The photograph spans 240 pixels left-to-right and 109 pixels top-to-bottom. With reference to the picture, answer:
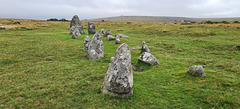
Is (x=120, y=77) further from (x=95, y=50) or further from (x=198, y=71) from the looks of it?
(x=95, y=50)

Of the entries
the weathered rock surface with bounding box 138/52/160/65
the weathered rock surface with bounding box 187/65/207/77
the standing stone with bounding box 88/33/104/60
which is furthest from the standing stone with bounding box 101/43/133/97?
the standing stone with bounding box 88/33/104/60

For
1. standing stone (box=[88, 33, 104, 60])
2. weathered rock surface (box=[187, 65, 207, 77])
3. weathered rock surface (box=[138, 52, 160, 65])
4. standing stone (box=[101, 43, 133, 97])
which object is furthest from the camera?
standing stone (box=[88, 33, 104, 60])

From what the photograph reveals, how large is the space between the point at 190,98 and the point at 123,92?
9.36 feet

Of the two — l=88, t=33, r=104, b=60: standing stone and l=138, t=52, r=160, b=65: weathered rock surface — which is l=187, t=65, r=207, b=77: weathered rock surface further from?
l=88, t=33, r=104, b=60: standing stone

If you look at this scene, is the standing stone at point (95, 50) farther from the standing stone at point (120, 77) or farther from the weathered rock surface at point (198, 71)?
the weathered rock surface at point (198, 71)

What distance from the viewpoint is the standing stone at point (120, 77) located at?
5.86 m

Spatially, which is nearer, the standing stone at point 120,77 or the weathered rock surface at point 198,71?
the standing stone at point 120,77

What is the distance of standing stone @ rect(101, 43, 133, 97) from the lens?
5857 mm

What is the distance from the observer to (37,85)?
24.5ft

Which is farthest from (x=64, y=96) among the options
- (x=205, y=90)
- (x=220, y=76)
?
(x=220, y=76)

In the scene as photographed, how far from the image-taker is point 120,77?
19.2ft

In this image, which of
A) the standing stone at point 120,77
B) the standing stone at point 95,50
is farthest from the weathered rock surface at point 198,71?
the standing stone at point 95,50

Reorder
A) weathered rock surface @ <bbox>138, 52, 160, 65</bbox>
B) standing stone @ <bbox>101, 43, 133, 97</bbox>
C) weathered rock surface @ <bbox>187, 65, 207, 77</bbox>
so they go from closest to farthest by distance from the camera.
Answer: standing stone @ <bbox>101, 43, 133, 97</bbox>
weathered rock surface @ <bbox>187, 65, 207, 77</bbox>
weathered rock surface @ <bbox>138, 52, 160, 65</bbox>

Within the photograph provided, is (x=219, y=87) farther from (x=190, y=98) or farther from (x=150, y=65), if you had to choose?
(x=150, y=65)
